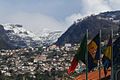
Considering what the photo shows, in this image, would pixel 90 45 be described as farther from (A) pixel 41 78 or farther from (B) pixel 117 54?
(A) pixel 41 78

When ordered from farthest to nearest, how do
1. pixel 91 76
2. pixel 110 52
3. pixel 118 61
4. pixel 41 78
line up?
pixel 41 78 < pixel 91 76 < pixel 118 61 < pixel 110 52

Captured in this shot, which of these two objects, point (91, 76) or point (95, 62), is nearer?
point (95, 62)

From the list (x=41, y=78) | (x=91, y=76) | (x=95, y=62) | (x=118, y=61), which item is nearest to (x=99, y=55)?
(x=95, y=62)

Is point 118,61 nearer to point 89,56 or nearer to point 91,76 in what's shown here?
point 89,56

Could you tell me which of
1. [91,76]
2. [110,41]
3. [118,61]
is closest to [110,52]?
[110,41]

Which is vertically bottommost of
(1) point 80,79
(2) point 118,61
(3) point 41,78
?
(3) point 41,78

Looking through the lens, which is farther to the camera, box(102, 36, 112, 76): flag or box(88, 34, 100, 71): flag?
box(88, 34, 100, 71): flag

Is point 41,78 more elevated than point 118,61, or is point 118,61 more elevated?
point 118,61

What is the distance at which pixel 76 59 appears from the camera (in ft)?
127

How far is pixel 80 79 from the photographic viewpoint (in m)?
51.9

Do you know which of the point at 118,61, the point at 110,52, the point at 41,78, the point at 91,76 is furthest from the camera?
the point at 41,78

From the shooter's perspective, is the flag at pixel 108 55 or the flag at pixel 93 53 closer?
the flag at pixel 108 55

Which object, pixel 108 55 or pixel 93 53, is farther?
pixel 93 53

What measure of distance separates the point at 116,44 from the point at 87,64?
8.20 feet
